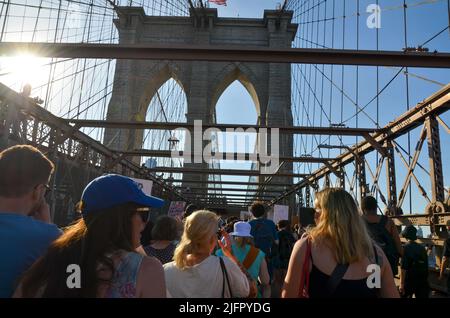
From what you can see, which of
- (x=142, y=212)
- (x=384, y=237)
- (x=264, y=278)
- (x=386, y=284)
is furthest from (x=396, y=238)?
(x=142, y=212)

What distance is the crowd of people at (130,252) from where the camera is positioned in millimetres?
1269

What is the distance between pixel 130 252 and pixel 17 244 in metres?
0.50

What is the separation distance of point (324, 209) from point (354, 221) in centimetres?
17

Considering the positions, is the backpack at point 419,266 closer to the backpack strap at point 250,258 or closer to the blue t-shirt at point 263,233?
the blue t-shirt at point 263,233

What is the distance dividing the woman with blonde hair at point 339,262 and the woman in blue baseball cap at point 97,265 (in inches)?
33.0

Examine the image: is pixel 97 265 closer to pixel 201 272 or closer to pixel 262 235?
pixel 201 272

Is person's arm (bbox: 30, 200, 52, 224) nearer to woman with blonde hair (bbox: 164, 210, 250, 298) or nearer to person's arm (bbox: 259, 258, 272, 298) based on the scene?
woman with blonde hair (bbox: 164, 210, 250, 298)

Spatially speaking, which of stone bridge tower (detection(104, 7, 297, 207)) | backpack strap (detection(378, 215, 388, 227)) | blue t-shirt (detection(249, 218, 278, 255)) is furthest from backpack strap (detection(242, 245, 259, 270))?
stone bridge tower (detection(104, 7, 297, 207))

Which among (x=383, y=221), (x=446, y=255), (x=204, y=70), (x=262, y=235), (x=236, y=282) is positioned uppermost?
(x=204, y=70)

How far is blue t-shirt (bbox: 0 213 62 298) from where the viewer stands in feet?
4.58

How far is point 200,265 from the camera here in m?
1.92

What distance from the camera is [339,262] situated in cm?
177
